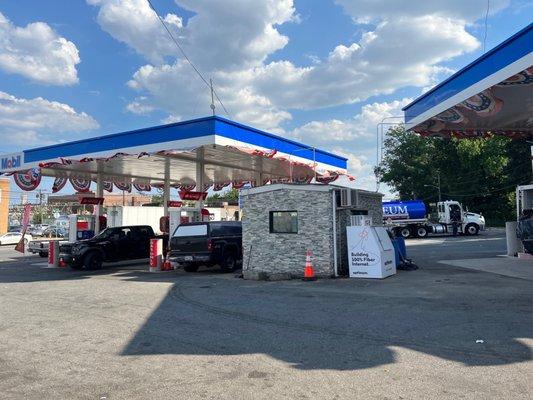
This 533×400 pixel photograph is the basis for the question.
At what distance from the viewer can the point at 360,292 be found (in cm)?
1188

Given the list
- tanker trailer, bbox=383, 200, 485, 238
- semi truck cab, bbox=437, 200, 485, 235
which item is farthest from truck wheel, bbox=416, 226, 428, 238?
semi truck cab, bbox=437, 200, 485, 235

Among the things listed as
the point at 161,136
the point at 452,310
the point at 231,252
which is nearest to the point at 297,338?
the point at 452,310

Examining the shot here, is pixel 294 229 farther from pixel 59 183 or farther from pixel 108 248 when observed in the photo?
pixel 59 183

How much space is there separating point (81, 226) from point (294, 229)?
634 inches

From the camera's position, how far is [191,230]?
1777cm

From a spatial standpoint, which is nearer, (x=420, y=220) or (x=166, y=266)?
(x=166, y=266)

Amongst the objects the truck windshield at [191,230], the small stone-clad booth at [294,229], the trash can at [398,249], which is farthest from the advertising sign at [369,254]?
the truck windshield at [191,230]

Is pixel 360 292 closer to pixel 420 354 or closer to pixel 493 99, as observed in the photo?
pixel 420 354

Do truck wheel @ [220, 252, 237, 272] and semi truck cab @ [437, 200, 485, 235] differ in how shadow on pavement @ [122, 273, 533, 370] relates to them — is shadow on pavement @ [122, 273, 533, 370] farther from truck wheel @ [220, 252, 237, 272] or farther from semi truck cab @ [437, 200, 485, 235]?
semi truck cab @ [437, 200, 485, 235]

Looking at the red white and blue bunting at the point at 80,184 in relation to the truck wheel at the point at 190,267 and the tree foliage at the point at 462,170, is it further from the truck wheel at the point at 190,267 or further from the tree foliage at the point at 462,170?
the tree foliage at the point at 462,170

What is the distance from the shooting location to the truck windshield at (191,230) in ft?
57.6

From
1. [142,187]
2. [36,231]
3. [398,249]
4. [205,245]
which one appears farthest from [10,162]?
[36,231]

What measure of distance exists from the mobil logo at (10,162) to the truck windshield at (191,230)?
11125mm

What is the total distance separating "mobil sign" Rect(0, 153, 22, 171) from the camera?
23859mm
